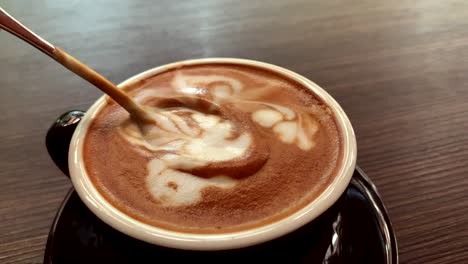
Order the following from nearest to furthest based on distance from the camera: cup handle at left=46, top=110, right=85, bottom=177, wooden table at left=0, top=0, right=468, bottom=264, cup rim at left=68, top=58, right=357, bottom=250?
cup rim at left=68, top=58, right=357, bottom=250 < cup handle at left=46, top=110, right=85, bottom=177 < wooden table at left=0, top=0, right=468, bottom=264

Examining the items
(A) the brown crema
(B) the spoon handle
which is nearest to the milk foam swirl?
(A) the brown crema

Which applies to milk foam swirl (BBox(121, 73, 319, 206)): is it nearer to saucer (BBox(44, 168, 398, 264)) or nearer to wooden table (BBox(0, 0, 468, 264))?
saucer (BBox(44, 168, 398, 264))

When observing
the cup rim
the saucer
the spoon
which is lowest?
the saucer

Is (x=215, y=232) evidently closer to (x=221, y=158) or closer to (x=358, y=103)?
(x=221, y=158)

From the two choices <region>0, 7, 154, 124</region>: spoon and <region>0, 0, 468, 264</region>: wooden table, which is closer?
<region>0, 7, 154, 124</region>: spoon

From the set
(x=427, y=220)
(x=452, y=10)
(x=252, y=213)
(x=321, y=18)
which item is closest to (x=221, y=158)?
(x=252, y=213)

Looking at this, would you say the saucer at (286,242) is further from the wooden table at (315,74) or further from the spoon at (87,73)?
the spoon at (87,73)
